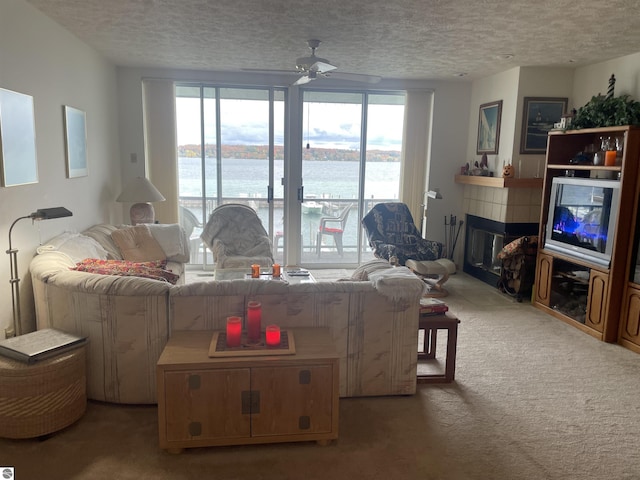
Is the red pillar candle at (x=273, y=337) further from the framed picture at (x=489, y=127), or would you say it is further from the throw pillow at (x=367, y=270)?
the framed picture at (x=489, y=127)

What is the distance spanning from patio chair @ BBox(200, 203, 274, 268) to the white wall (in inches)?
45.3

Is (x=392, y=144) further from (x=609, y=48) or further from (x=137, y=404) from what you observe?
(x=137, y=404)

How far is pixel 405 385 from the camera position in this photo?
115 inches

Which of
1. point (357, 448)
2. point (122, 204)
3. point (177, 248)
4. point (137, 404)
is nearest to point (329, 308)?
point (357, 448)

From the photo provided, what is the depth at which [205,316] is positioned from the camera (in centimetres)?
270

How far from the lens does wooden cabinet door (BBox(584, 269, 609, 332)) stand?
3.98m

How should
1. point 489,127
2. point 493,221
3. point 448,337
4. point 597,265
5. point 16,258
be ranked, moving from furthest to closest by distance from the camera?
point 489,127, point 493,221, point 597,265, point 448,337, point 16,258

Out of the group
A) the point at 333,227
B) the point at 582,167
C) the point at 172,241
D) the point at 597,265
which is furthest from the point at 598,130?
the point at 172,241

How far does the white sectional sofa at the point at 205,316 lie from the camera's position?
266 centimetres

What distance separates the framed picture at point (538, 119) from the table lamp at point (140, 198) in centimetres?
408

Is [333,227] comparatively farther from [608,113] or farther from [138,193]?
[608,113]

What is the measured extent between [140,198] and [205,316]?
2.80 meters

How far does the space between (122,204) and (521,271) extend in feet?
15.0

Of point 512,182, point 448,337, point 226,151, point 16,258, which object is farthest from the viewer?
point 226,151
